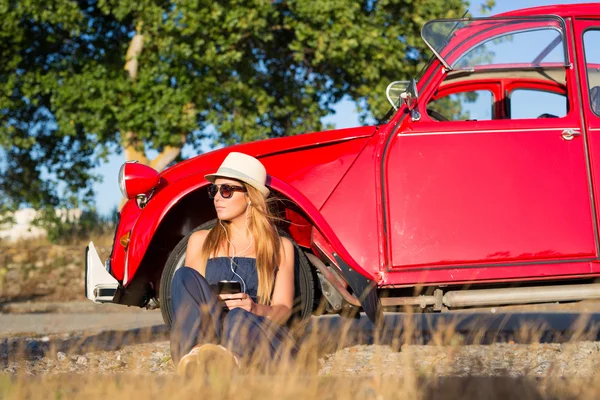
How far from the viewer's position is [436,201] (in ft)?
17.0

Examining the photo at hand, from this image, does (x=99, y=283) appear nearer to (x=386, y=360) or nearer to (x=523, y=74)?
(x=386, y=360)

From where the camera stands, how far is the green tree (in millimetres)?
15203

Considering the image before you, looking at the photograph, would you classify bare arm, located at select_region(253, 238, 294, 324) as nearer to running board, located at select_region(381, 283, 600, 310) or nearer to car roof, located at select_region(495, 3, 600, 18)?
running board, located at select_region(381, 283, 600, 310)

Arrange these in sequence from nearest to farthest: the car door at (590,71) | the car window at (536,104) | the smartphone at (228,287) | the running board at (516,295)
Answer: the smartphone at (228,287)
the running board at (516,295)
the car door at (590,71)
the car window at (536,104)

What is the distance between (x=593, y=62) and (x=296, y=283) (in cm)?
232

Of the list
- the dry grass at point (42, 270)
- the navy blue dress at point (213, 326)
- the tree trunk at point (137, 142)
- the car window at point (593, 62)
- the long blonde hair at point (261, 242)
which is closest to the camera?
the navy blue dress at point (213, 326)

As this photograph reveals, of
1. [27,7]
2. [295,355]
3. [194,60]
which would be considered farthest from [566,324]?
[27,7]

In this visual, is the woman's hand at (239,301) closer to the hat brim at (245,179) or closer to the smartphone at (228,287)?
the smartphone at (228,287)

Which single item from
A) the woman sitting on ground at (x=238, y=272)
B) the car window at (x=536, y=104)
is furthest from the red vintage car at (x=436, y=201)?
the woman sitting on ground at (x=238, y=272)

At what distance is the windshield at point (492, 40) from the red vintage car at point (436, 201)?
0.4 inches

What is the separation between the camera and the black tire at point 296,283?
204 inches

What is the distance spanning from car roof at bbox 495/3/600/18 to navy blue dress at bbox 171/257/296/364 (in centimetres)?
258

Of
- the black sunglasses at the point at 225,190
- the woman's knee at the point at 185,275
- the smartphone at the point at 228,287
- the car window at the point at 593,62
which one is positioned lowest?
the smartphone at the point at 228,287

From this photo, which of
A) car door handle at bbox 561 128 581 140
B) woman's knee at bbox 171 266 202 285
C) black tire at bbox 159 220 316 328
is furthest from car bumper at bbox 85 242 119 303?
car door handle at bbox 561 128 581 140
